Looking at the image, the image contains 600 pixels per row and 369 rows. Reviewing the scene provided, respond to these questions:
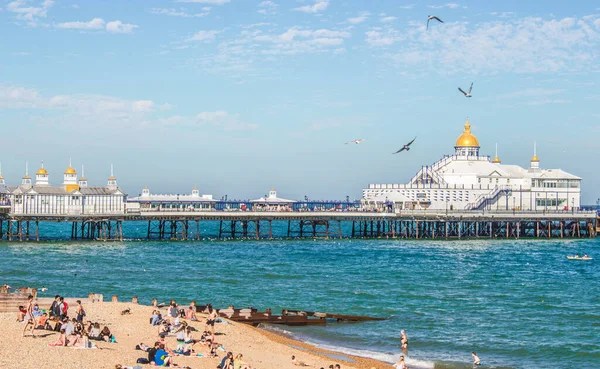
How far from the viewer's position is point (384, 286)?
50.0 metres

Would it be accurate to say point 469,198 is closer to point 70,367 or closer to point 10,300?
point 10,300

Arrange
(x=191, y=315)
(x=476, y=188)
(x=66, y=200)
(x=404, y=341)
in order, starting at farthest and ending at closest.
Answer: (x=476, y=188) → (x=66, y=200) → (x=191, y=315) → (x=404, y=341)

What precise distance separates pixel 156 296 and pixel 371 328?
12.5m

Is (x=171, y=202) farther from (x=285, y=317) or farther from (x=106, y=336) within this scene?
(x=106, y=336)

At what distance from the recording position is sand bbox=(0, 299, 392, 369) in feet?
76.4

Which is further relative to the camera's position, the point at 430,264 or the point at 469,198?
the point at 469,198

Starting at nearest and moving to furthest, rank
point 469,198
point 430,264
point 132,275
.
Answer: point 132,275 → point 430,264 → point 469,198

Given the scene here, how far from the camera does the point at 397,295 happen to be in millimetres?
46312

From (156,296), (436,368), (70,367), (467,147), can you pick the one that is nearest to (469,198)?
(467,147)

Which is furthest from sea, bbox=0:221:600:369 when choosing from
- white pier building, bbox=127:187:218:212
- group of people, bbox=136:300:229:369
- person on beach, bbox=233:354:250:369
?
white pier building, bbox=127:187:218:212

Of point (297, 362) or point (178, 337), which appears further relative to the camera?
point (178, 337)

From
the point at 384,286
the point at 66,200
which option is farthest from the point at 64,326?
the point at 66,200

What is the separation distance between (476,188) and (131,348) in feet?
258

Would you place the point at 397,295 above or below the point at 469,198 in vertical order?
below
